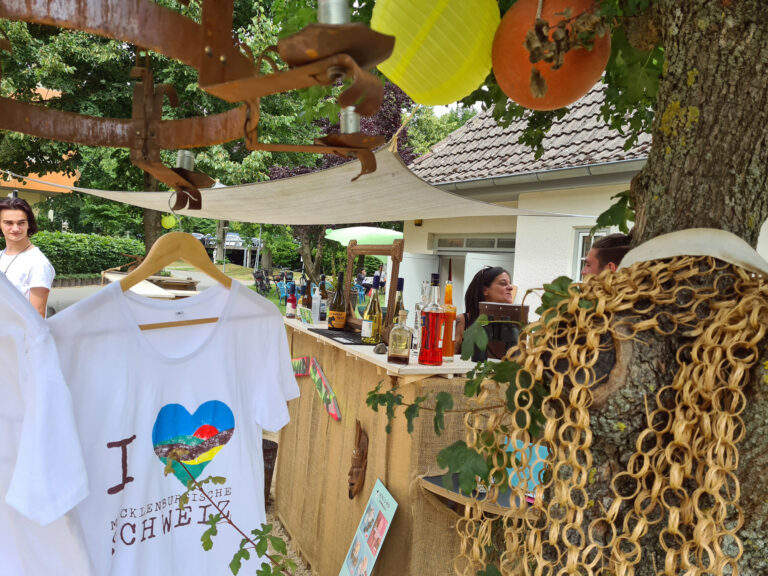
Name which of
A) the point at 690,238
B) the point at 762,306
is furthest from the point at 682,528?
the point at 690,238

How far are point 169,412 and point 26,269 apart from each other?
281cm

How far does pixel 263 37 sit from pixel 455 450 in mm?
10674

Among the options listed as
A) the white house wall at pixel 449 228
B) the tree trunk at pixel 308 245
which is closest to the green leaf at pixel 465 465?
the white house wall at pixel 449 228

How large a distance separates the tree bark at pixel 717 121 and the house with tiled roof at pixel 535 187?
421 centimetres

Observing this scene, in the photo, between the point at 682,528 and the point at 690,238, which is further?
the point at 690,238

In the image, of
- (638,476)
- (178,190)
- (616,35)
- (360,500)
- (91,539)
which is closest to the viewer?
(638,476)

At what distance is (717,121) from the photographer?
1056mm

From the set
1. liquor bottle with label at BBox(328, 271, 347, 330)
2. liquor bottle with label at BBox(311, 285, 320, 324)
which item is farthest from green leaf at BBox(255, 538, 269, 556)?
liquor bottle with label at BBox(311, 285, 320, 324)

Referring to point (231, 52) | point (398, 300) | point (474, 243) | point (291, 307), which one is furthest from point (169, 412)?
point (474, 243)

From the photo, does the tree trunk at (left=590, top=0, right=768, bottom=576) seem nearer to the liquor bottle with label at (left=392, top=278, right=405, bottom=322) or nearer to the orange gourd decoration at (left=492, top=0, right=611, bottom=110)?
the orange gourd decoration at (left=492, top=0, right=611, bottom=110)

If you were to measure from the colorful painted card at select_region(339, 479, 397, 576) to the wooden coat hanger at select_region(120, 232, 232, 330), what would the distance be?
1.30m

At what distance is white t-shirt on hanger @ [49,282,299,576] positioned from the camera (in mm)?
1383

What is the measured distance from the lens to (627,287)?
3.06ft

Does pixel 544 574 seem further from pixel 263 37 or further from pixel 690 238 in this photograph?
pixel 263 37
